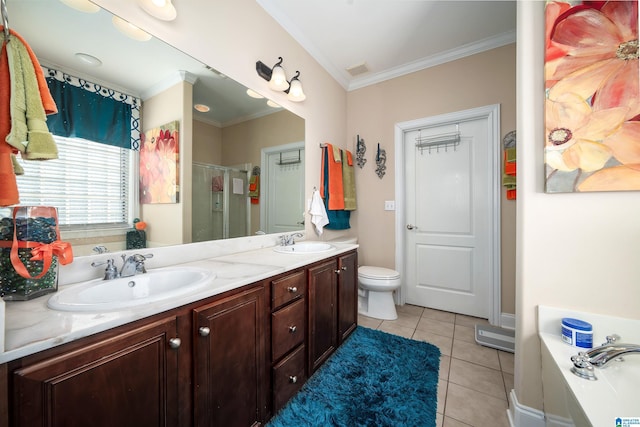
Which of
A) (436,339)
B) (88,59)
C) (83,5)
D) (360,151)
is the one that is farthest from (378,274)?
(83,5)

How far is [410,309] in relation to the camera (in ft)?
8.66

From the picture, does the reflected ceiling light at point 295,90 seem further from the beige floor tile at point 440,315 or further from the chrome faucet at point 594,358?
the beige floor tile at point 440,315

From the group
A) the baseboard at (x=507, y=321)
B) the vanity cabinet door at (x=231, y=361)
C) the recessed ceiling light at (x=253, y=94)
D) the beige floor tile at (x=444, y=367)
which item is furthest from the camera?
the baseboard at (x=507, y=321)

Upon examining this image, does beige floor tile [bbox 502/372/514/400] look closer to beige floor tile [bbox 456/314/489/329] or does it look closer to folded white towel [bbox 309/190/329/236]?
beige floor tile [bbox 456/314/489/329]

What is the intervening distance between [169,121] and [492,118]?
267 cm

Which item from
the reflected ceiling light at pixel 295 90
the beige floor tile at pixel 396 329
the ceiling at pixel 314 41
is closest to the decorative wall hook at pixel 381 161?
the ceiling at pixel 314 41

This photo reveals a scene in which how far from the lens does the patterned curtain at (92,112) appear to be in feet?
3.06

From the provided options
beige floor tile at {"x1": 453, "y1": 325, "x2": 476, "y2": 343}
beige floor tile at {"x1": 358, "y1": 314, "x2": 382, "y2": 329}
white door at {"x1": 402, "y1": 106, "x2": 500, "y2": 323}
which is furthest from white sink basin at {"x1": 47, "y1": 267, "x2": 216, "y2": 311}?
white door at {"x1": 402, "y1": 106, "x2": 500, "y2": 323}

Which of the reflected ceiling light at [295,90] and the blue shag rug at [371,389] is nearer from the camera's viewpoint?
the blue shag rug at [371,389]

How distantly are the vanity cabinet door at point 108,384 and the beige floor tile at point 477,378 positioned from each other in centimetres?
163

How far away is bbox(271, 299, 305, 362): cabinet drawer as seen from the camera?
118 cm

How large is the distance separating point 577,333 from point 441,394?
786 mm

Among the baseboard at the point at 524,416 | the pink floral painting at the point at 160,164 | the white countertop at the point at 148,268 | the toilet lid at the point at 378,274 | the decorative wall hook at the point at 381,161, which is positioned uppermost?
the decorative wall hook at the point at 381,161

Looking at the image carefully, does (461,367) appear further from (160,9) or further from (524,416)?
(160,9)
